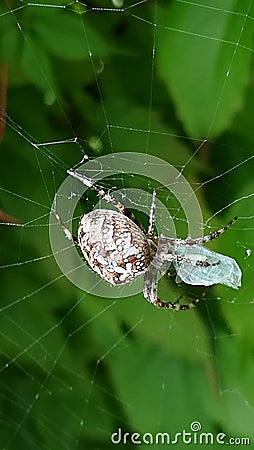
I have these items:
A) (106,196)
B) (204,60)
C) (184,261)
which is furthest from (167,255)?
(204,60)

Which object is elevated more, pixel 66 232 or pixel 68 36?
pixel 68 36

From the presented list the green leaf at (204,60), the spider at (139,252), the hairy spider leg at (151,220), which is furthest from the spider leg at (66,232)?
the green leaf at (204,60)

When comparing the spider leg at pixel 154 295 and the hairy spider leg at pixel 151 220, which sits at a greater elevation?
the hairy spider leg at pixel 151 220

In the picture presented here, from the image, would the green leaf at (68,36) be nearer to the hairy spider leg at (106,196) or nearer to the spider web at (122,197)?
the spider web at (122,197)

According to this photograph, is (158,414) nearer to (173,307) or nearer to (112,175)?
(173,307)

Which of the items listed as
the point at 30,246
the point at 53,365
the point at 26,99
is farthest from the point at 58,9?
the point at 53,365

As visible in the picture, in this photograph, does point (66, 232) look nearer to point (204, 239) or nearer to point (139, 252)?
point (139, 252)

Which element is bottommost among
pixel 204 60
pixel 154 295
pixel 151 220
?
pixel 154 295
